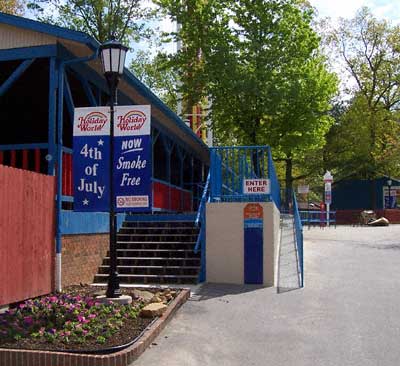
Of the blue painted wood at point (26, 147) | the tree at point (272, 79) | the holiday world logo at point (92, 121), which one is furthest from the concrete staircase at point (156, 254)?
the tree at point (272, 79)

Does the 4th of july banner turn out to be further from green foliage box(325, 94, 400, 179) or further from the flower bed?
green foliage box(325, 94, 400, 179)

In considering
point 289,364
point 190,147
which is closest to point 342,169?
point 190,147

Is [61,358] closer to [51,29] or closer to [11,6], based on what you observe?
[51,29]

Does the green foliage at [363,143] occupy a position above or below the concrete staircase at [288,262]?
above

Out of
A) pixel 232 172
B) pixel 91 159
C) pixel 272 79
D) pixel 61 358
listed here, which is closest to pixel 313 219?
pixel 272 79

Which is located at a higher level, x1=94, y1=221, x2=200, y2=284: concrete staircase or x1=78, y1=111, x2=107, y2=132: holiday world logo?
x1=78, y1=111, x2=107, y2=132: holiday world logo

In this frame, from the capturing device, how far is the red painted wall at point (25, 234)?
25.7ft

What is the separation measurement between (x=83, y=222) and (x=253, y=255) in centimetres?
344

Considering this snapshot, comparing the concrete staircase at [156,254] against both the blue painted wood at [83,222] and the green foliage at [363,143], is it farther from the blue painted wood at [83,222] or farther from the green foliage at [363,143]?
the green foliage at [363,143]

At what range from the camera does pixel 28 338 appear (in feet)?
20.9

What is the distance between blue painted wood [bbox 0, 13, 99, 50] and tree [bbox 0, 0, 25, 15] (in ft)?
78.1

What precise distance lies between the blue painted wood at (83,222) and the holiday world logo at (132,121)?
202cm

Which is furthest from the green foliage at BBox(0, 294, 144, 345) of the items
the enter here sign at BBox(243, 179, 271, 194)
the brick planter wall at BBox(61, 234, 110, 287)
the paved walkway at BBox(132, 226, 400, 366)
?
the enter here sign at BBox(243, 179, 271, 194)

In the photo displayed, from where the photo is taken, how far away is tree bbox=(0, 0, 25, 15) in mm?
32125
